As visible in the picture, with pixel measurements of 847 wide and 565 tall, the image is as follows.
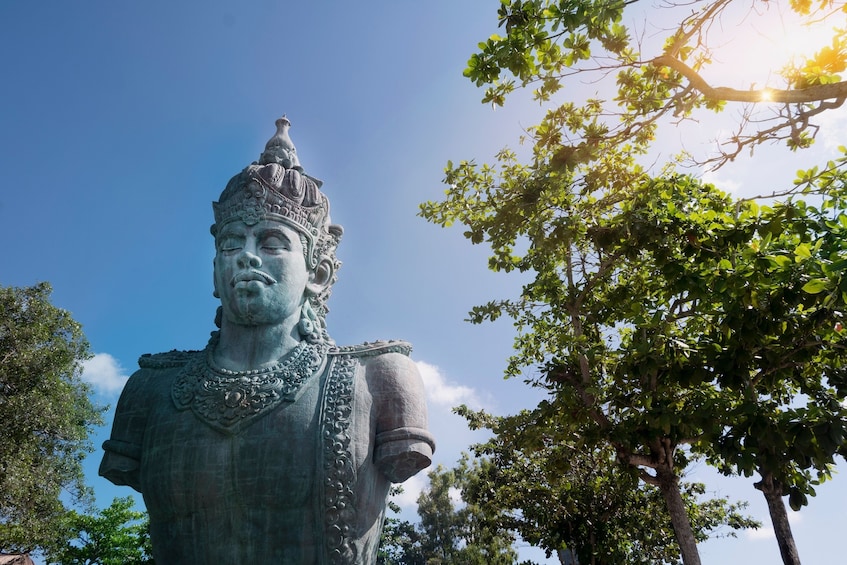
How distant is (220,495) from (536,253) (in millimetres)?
7269

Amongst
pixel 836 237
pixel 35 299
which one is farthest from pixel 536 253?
pixel 35 299

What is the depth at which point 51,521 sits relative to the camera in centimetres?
1595

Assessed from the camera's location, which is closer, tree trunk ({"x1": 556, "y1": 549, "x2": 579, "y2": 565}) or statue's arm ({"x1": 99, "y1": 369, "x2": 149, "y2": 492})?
statue's arm ({"x1": 99, "y1": 369, "x2": 149, "y2": 492})

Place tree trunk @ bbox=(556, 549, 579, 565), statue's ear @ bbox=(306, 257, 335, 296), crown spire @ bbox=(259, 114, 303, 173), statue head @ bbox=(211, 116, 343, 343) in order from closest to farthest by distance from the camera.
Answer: statue head @ bbox=(211, 116, 343, 343) < statue's ear @ bbox=(306, 257, 335, 296) < crown spire @ bbox=(259, 114, 303, 173) < tree trunk @ bbox=(556, 549, 579, 565)

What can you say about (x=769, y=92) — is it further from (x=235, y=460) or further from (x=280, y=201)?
(x=235, y=460)

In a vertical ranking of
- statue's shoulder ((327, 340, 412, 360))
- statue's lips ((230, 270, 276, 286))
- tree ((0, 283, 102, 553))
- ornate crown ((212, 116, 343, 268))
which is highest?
tree ((0, 283, 102, 553))

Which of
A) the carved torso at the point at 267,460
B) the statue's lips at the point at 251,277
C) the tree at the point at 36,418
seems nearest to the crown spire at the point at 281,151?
the statue's lips at the point at 251,277

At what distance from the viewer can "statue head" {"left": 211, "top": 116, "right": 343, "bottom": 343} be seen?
159 inches

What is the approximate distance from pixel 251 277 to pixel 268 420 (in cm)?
87

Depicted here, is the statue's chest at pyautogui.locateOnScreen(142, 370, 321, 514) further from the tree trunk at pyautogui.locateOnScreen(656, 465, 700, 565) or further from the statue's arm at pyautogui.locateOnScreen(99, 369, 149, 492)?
the tree trunk at pyautogui.locateOnScreen(656, 465, 700, 565)

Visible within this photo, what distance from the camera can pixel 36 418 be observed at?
1555cm

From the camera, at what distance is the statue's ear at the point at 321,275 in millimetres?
4305

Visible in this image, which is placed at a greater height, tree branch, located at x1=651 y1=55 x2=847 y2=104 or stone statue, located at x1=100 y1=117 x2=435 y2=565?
tree branch, located at x1=651 y1=55 x2=847 y2=104

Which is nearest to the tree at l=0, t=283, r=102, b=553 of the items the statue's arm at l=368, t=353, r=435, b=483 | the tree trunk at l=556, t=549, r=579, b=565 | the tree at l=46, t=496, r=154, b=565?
the tree at l=46, t=496, r=154, b=565
